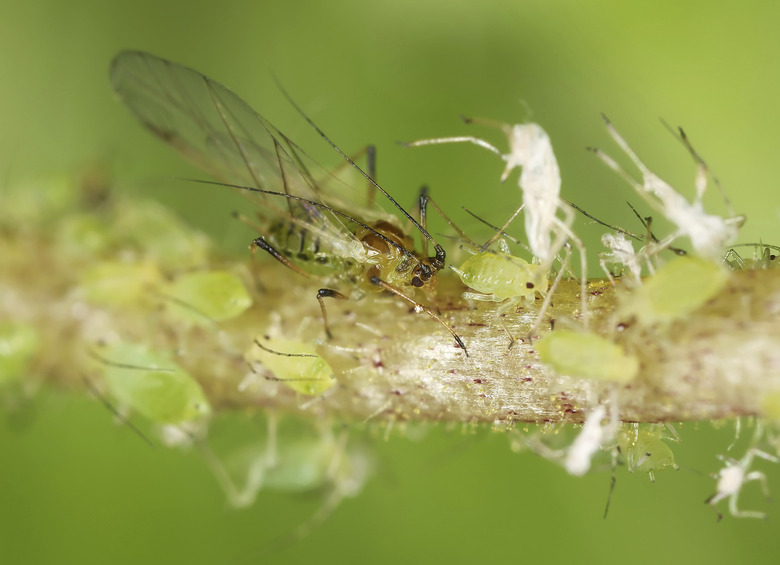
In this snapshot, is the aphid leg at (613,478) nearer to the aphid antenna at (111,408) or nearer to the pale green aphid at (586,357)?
the pale green aphid at (586,357)

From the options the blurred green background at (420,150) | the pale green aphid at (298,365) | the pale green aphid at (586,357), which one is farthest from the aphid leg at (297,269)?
the pale green aphid at (586,357)

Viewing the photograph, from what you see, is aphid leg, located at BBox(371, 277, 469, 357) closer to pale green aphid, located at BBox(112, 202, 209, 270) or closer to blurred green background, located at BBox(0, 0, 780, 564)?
blurred green background, located at BBox(0, 0, 780, 564)

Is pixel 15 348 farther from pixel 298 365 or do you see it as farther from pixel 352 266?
pixel 352 266

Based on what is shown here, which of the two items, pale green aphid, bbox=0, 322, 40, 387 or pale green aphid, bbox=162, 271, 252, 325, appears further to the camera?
pale green aphid, bbox=0, 322, 40, 387

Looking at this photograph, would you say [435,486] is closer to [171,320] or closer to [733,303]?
[171,320]

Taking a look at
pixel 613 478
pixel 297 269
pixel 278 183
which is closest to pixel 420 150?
pixel 278 183

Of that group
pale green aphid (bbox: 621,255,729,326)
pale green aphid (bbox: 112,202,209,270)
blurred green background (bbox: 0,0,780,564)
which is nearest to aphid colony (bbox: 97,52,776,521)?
pale green aphid (bbox: 621,255,729,326)
